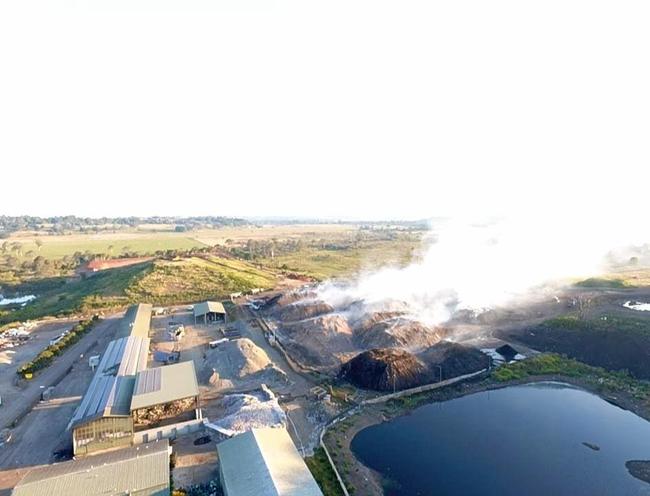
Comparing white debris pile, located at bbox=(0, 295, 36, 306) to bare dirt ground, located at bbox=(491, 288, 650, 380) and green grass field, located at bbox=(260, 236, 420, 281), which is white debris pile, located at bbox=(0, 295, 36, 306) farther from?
bare dirt ground, located at bbox=(491, 288, 650, 380)

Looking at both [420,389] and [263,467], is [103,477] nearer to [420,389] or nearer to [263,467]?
[263,467]

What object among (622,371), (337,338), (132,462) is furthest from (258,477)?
(622,371)

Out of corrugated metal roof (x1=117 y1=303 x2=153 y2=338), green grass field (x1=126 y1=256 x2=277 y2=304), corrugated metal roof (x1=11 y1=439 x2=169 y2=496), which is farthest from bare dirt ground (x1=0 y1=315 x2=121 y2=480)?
green grass field (x1=126 y1=256 x2=277 y2=304)

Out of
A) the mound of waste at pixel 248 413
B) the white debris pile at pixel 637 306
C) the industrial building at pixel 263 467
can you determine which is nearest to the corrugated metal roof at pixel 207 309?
the mound of waste at pixel 248 413

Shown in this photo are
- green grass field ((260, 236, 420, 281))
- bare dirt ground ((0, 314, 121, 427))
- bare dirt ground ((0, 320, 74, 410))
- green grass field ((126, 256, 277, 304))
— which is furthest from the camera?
green grass field ((260, 236, 420, 281))

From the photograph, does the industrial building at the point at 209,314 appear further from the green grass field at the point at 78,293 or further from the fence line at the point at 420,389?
Answer: the fence line at the point at 420,389

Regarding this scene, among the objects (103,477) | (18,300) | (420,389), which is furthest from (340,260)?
(103,477)

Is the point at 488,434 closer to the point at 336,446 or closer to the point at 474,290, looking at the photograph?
the point at 336,446
